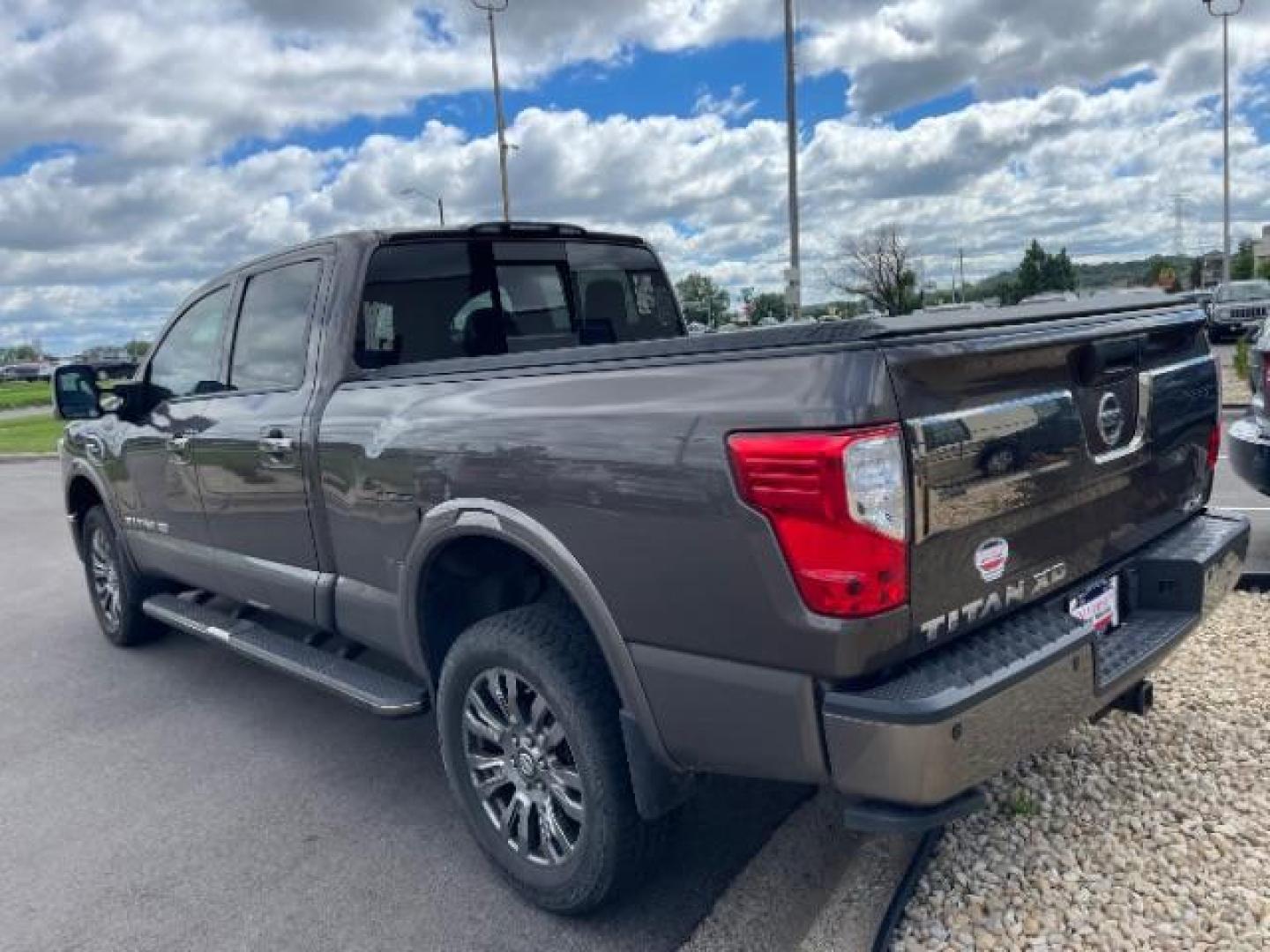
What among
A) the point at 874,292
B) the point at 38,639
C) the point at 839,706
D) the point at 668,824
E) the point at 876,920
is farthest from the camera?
the point at 874,292

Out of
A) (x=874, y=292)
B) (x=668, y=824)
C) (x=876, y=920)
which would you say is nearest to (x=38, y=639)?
(x=668, y=824)

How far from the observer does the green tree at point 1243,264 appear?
75.7m

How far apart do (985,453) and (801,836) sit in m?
1.50

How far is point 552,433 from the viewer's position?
8.80 ft

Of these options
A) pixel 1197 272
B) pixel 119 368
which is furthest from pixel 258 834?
pixel 1197 272

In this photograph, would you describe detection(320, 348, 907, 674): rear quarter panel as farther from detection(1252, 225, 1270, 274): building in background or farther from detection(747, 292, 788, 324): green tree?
detection(1252, 225, 1270, 274): building in background

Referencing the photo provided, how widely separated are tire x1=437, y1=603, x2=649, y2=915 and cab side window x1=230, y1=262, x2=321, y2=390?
147 cm

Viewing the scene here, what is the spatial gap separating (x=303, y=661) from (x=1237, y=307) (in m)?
34.3

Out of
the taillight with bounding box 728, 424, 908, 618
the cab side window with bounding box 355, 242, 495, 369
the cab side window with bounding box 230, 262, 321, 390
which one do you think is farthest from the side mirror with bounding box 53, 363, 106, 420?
the taillight with bounding box 728, 424, 908, 618

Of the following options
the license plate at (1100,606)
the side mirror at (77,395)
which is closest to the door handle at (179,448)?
the side mirror at (77,395)

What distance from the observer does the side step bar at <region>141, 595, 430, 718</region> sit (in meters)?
→ 3.44

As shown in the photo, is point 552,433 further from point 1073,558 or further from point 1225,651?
point 1225,651

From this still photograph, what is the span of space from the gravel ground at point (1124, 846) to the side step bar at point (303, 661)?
172 centimetres

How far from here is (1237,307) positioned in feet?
103
